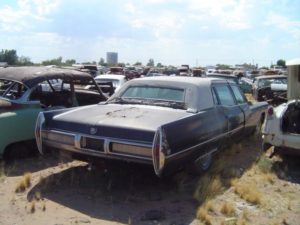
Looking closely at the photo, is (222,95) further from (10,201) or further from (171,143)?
(10,201)

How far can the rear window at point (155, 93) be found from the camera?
6391mm

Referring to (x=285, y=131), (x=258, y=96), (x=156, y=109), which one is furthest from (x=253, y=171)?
(x=258, y=96)

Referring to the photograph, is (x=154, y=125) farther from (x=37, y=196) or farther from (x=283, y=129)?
(x=283, y=129)

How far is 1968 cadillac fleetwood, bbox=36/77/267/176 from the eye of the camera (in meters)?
5.14

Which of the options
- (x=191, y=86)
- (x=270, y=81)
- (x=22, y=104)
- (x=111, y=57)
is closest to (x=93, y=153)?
(x=191, y=86)

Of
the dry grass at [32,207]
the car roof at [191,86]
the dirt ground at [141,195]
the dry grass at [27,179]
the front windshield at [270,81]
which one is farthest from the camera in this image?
the front windshield at [270,81]

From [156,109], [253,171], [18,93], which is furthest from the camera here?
[18,93]

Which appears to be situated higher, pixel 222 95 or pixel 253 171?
pixel 222 95

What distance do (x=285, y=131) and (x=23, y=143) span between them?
4.31 meters

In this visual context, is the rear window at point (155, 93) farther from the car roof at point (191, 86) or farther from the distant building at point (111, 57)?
the distant building at point (111, 57)

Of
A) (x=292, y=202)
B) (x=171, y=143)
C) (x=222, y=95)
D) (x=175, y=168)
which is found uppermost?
(x=222, y=95)

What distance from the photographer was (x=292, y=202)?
5566 mm

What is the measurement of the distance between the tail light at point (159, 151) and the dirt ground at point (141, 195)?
33 cm

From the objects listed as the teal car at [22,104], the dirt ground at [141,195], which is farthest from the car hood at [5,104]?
the dirt ground at [141,195]
